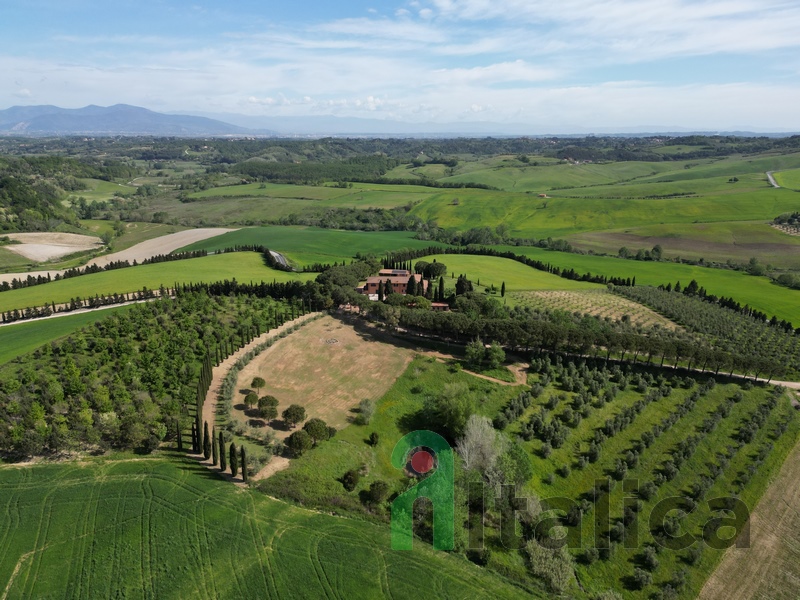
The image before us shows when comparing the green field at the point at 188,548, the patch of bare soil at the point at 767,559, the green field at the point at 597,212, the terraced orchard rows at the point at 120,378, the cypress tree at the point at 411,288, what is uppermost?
the green field at the point at 597,212

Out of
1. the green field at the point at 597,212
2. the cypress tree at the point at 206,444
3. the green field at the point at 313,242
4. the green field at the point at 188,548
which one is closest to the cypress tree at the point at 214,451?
the cypress tree at the point at 206,444

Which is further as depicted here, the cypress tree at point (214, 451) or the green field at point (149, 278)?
the green field at point (149, 278)

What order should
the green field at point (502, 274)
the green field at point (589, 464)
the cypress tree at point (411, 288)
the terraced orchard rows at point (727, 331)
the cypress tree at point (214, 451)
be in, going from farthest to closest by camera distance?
the green field at point (502, 274) → the cypress tree at point (411, 288) → the terraced orchard rows at point (727, 331) → the cypress tree at point (214, 451) → the green field at point (589, 464)

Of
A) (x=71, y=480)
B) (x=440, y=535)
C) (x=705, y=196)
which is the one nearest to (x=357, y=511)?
(x=440, y=535)

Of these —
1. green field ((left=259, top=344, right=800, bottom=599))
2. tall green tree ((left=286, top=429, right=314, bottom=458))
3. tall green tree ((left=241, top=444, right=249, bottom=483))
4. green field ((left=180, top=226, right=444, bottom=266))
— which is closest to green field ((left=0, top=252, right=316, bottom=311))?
green field ((left=180, top=226, right=444, bottom=266))

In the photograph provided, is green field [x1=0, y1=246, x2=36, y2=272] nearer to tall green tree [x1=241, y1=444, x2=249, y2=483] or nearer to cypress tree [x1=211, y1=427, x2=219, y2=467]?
cypress tree [x1=211, y1=427, x2=219, y2=467]

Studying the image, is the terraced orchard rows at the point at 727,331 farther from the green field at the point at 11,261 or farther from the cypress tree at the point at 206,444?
the green field at the point at 11,261
